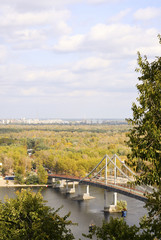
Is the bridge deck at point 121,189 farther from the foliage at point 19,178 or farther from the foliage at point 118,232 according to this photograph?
the foliage at point 118,232

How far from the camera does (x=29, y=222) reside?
1838cm

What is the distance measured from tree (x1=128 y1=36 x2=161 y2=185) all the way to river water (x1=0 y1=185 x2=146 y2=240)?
71.4 ft

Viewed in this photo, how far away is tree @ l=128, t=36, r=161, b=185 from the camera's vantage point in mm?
8836

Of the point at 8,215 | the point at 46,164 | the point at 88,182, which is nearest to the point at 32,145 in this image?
the point at 46,164

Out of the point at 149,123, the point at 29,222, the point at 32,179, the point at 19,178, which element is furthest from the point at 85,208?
the point at 149,123

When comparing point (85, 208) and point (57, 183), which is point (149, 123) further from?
point (57, 183)

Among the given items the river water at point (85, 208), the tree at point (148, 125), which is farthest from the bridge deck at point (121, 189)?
the tree at point (148, 125)

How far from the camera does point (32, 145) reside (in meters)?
97.4

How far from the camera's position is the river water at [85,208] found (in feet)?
116

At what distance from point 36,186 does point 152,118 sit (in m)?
53.8

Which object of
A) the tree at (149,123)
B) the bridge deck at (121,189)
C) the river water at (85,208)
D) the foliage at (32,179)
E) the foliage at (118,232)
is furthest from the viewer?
the foliage at (32,179)

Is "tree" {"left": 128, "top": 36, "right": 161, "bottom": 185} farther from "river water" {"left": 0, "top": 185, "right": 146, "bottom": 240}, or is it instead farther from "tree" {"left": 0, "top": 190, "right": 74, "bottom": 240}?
"river water" {"left": 0, "top": 185, "right": 146, "bottom": 240}

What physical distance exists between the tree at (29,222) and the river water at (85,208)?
11780 mm

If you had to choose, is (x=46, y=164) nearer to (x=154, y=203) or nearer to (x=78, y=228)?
(x=78, y=228)
